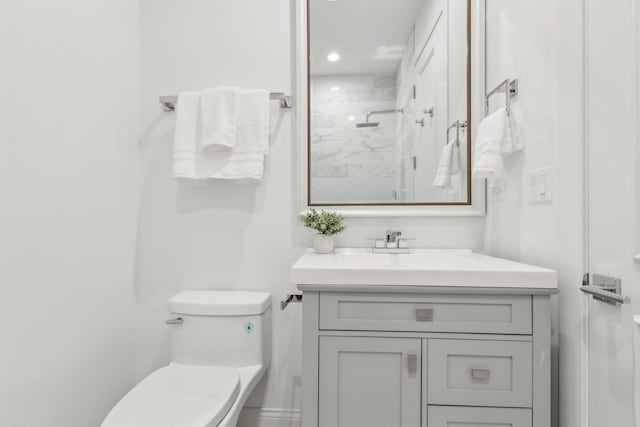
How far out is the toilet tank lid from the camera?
133 cm

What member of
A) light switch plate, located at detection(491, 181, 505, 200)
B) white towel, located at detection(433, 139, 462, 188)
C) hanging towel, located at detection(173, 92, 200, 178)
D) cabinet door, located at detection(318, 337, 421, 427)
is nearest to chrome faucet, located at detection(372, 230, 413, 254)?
white towel, located at detection(433, 139, 462, 188)

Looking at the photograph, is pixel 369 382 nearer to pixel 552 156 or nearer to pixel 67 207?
pixel 552 156

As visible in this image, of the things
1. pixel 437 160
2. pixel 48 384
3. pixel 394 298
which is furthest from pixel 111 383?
pixel 437 160

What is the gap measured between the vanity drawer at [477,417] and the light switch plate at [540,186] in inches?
23.9

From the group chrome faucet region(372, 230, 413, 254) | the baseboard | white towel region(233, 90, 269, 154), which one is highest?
white towel region(233, 90, 269, 154)

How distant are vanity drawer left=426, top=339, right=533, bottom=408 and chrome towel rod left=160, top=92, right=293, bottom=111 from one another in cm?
109

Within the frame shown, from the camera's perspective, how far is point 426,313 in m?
0.98

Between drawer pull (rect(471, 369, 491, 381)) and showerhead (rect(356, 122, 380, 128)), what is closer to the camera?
drawer pull (rect(471, 369, 491, 381))

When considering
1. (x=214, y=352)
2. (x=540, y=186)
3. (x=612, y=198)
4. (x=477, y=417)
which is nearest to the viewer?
(x=612, y=198)

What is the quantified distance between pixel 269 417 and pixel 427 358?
0.91 meters

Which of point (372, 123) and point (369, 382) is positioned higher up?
→ point (372, 123)

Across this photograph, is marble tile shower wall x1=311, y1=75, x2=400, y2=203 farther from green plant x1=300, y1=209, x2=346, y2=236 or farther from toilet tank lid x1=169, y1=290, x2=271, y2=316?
toilet tank lid x1=169, y1=290, x2=271, y2=316

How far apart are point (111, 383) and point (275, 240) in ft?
2.94

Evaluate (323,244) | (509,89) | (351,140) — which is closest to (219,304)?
(323,244)
